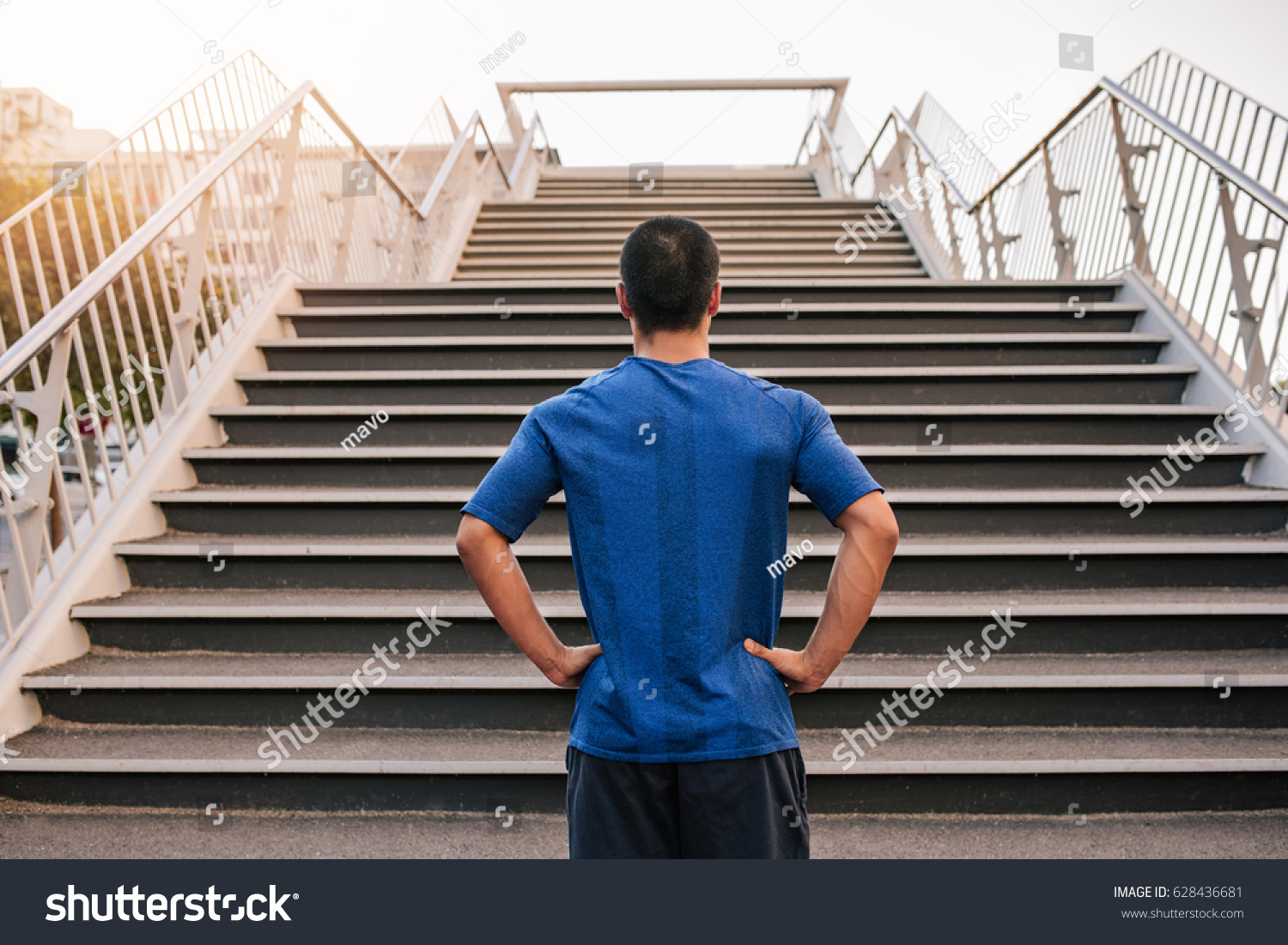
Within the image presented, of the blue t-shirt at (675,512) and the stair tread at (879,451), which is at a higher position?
the stair tread at (879,451)

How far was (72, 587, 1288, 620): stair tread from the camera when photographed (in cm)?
245

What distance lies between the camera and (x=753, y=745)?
41.1 inches

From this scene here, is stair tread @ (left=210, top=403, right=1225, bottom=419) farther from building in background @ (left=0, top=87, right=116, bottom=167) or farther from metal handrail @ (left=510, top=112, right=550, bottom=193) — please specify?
metal handrail @ (left=510, top=112, right=550, bottom=193)

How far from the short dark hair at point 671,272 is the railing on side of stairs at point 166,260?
2.01 metres

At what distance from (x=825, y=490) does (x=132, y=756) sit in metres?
2.22

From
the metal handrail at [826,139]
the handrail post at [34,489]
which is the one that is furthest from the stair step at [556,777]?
the metal handrail at [826,139]

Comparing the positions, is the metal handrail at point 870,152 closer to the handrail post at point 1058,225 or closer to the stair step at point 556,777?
the handrail post at point 1058,225

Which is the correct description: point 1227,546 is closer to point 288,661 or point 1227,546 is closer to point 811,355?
point 811,355

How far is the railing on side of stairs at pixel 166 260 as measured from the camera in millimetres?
2369

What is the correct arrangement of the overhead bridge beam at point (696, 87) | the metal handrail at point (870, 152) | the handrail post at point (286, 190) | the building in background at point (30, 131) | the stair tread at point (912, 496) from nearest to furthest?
the stair tread at point (912, 496) < the handrail post at point (286, 190) < the building in background at point (30, 131) < the metal handrail at point (870, 152) < the overhead bridge beam at point (696, 87)

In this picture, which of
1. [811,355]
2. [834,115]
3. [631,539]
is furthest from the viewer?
[834,115]

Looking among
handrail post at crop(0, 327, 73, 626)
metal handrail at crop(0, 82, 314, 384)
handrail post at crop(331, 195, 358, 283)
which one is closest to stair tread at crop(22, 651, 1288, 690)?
handrail post at crop(0, 327, 73, 626)

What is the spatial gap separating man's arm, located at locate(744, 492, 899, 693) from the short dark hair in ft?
1.17
